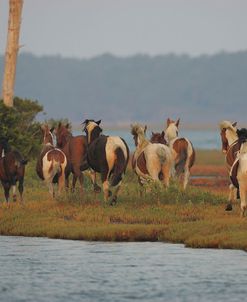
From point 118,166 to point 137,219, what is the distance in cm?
345

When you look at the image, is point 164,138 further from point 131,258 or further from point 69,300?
point 69,300

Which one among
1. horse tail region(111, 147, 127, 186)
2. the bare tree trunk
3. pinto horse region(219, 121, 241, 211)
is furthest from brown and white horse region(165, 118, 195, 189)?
the bare tree trunk

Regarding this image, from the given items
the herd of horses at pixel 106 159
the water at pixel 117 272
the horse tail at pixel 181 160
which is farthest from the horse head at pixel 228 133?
the water at pixel 117 272

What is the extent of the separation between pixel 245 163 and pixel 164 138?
10.6 meters

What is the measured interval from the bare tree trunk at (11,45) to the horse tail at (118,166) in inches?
525

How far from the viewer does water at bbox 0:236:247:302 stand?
16.9m

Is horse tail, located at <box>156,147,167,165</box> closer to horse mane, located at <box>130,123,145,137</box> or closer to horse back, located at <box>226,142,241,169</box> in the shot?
horse back, located at <box>226,142,241,169</box>

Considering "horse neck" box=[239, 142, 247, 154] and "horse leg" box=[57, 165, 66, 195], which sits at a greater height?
"horse neck" box=[239, 142, 247, 154]

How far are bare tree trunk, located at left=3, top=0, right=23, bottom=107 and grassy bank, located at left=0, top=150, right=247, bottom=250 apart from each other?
34.9ft

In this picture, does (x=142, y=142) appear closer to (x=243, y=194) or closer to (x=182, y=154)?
(x=182, y=154)

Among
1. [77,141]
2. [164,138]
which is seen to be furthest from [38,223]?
[164,138]

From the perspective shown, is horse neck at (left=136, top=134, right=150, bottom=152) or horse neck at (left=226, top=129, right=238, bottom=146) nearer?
horse neck at (left=226, top=129, right=238, bottom=146)

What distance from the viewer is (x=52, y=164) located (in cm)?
3177

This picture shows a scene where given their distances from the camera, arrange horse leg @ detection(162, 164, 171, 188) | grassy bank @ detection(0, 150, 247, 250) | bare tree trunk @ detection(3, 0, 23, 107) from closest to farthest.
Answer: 1. grassy bank @ detection(0, 150, 247, 250)
2. horse leg @ detection(162, 164, 171, 188)
3. bare tree trunk @ detection(3, 0, 23, 107)
